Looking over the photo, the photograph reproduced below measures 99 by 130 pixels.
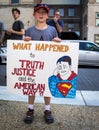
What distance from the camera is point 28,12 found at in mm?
49750

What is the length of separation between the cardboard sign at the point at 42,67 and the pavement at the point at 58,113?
1.37ft

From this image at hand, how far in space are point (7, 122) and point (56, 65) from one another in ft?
3.45

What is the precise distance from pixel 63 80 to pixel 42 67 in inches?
13.0

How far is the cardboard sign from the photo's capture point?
482cm

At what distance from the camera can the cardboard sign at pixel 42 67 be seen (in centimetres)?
482

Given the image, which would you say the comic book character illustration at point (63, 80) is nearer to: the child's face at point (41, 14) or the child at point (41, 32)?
the child at point (41, 32)

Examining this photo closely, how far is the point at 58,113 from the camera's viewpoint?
18.0 ft

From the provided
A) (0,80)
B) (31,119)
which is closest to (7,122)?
(31,119)

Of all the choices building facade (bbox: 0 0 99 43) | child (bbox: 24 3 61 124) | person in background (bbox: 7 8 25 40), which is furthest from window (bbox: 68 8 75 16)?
child (bbox: 24 3 61 124)

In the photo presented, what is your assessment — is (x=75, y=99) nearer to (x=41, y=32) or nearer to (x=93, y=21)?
(x=41, y=32)

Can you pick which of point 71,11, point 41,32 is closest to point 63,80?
point 41,32

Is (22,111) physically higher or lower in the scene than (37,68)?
lower

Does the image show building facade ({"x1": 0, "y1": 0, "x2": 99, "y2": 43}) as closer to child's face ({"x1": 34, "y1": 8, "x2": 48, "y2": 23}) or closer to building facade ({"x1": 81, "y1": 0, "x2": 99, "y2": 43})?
building facade ({"x1": 81, "y1": 0, "x2": 99, "y2": 43})

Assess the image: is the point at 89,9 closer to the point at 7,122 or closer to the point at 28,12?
the point at 28,12
